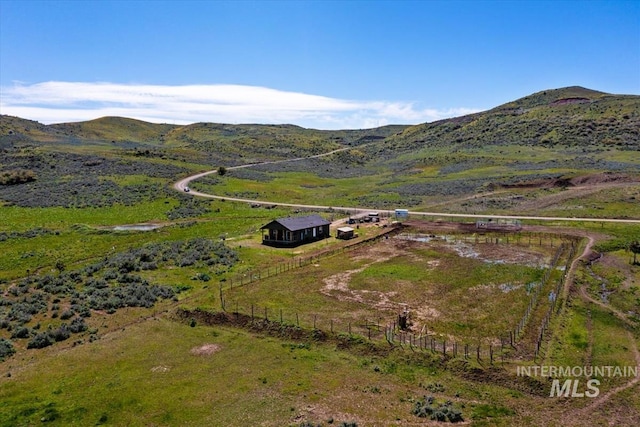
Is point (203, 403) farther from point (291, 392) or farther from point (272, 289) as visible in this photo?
point (272, 289)

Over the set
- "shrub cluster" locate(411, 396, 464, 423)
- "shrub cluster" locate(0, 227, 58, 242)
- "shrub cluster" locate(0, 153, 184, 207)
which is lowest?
"shrub cluster" locate(0, 227, 58, 242)

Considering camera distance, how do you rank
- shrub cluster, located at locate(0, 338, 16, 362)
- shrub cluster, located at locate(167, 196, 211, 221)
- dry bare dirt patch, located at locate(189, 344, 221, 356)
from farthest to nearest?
shrub cluster, located at locate(167, 196, 211, 221) → dry bare dirt patch, located at locate(189, 344, 221, 356) → shrub cluster, located at locate(0, 338, 16, 362)

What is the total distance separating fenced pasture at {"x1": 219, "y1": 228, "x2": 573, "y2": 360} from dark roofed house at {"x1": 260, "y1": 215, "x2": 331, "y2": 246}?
7223 mm

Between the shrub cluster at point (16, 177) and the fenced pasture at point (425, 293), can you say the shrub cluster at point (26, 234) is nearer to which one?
the fenced pasture at point (425, 293)

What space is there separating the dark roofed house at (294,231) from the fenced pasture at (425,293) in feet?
23.7

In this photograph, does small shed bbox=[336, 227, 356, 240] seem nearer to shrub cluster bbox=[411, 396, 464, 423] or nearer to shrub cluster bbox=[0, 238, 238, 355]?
shrub cluster bbox=[0, 238, 238, 355]

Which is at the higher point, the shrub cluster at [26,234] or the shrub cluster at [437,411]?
the shrub cluster at [437,411]

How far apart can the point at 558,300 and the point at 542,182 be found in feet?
224

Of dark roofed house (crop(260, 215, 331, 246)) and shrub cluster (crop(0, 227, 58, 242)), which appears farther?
shrub cluster (crop(0, 227, 58, 242))

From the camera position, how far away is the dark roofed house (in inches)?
2392

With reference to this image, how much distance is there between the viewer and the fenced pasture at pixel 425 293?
32406mm

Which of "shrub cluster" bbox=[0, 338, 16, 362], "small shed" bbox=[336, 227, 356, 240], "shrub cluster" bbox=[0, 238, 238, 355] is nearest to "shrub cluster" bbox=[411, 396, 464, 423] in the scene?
"shrub cluster" bbox=[0, 238, 238, 355]

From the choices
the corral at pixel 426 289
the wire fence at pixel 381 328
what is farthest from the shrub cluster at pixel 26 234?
the corral at pixel 426 289

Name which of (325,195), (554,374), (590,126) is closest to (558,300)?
(554,374)
